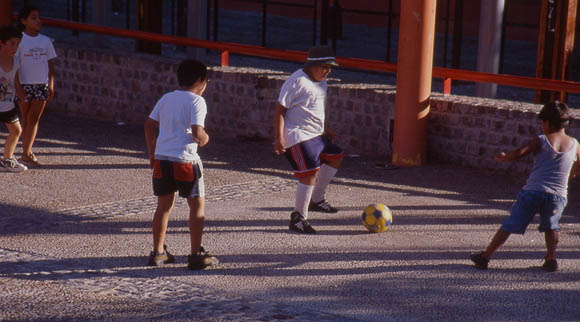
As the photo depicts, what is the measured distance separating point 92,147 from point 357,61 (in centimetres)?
343

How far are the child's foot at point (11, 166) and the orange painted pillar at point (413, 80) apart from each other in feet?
13.7

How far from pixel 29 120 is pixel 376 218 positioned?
14.7 feet

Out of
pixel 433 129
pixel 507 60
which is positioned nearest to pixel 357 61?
pixel 433 129

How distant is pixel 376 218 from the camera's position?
7.93 m

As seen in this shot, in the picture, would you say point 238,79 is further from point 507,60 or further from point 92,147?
point 507,60

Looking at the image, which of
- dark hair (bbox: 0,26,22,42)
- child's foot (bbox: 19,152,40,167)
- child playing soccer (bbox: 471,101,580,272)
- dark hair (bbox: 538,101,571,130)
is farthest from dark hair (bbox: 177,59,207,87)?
child's foot (bbox: 19,152,40,167)

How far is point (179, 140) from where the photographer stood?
6.64 metres

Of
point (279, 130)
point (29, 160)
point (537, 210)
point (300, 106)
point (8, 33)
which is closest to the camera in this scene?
point (537, 210)

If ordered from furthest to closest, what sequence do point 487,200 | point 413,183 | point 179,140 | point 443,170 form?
point 443,170 → point 413,183 → point 487,200 → point 179,140

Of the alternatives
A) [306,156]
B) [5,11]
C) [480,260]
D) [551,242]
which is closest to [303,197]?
[306,156]

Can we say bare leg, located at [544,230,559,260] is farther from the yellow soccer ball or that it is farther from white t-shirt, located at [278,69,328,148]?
white t-shirt, located at [278,69,328,148]

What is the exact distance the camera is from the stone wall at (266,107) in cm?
1066

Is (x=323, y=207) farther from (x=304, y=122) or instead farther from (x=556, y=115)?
(x=556, y=115)

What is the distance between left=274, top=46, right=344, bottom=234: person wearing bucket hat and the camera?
310 inches
